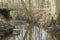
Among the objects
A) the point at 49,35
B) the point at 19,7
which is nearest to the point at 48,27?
the point at 49,35

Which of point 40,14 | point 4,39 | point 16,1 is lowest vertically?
point 4,39

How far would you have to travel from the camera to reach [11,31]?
1.43 m

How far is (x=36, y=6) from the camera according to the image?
1.42 meters

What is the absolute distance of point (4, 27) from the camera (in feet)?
4.64

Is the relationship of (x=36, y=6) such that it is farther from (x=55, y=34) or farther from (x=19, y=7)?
(x=55, y=34)

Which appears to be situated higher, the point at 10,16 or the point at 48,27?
the point at 10,16

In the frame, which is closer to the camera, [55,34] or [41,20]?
[41,20]

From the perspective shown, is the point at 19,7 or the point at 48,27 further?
the point at 48,27

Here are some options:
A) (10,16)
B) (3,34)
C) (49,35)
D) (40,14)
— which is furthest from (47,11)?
(3,34)

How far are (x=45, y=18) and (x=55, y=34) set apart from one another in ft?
0.71

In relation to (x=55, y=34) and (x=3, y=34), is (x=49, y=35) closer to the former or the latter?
(x=55, y=34)

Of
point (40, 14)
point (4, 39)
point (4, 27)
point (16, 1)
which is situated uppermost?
point (16, 1)

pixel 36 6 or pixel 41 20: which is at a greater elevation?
pixel 36 6

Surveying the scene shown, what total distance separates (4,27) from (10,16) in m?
0.12
